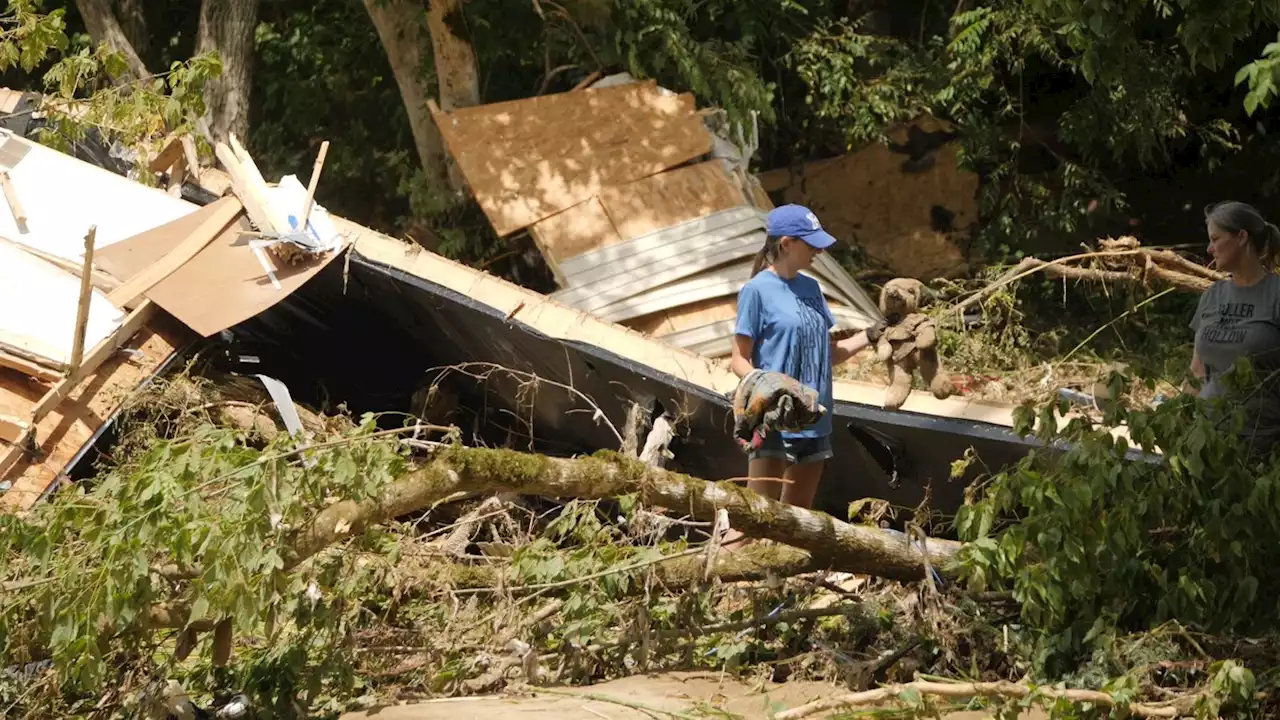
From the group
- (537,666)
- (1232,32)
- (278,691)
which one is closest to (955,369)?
(1232,32)

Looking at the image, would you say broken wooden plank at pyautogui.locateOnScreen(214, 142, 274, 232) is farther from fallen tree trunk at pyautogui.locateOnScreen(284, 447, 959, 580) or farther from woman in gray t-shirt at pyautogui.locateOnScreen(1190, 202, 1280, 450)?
woman in gray t-shirt at pyautogui.locateOnScreen(1190, 202, 1280, 450)

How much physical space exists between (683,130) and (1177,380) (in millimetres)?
3935

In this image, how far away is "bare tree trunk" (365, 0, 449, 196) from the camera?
30.7 feet

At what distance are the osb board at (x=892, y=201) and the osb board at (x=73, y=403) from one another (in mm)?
5795

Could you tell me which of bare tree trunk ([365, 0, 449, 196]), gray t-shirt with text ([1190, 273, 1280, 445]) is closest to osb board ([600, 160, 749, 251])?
bare tree trunk ([365, 0, 449, 196])

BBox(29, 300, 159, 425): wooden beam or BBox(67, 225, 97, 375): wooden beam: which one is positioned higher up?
BBox(67, 225, 97, 375): wooden beam

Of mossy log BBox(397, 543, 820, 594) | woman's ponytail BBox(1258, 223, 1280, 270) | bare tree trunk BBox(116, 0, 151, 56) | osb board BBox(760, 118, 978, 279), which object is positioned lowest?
osb board BBox(760, 118, 978, 279)

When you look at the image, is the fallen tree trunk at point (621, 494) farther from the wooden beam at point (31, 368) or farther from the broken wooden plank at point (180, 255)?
the broken wooden plank at point (180, 255)

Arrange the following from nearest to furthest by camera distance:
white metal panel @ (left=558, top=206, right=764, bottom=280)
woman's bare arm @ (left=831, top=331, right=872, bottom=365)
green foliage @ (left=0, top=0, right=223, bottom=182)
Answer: woman's bare arm @ (left=831, top=331, right=872, bottom=365), green foliage @ (left=0, top=0, right=223, bottom=182), white metal panel @ (left=558, top=206, right=764, bottom=280)

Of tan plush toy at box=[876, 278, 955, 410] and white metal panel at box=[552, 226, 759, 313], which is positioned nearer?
tan plush toy at box=[876, 278, 955, 410]

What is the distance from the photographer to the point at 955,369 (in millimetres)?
7125

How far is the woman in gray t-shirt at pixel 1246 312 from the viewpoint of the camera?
4.29 m

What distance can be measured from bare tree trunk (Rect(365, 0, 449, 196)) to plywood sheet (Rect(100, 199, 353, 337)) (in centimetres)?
300

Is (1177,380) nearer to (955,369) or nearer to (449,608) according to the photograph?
(955,369)
